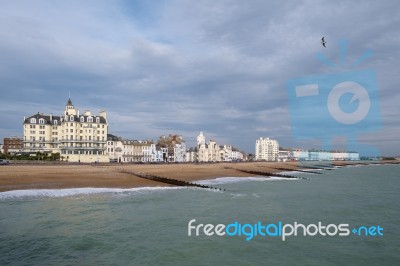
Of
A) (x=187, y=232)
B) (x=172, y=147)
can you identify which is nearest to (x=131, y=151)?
(x=172, y=147)

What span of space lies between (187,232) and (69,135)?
94.4 meters

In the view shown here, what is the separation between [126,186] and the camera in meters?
35.7

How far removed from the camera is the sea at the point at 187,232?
12398 millimetres

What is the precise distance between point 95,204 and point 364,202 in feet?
74.0

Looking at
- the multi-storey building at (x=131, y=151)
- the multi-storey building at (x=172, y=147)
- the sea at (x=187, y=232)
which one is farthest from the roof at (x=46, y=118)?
the sea at (x=187, y=232)

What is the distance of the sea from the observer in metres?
12.4

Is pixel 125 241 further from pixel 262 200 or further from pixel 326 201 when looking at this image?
pixel 326 201

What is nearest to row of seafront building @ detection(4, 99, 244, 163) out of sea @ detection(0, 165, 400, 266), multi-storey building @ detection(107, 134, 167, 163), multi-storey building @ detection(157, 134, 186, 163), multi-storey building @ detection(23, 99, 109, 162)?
multi-storey building @ detection(23, 99, 109, 162)

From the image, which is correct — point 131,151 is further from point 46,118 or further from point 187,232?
point 187,232

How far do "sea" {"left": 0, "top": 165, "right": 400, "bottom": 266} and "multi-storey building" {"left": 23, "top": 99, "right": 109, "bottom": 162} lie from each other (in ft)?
258

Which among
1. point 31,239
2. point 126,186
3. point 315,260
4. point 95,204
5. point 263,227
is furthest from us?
point 126,186

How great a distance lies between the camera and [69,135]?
10138 centimetres

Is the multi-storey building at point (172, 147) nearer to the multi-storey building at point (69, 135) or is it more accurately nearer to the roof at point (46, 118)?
the multi-storey building at point (69, 135)

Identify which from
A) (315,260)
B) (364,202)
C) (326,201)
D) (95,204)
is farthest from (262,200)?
(315,260)
